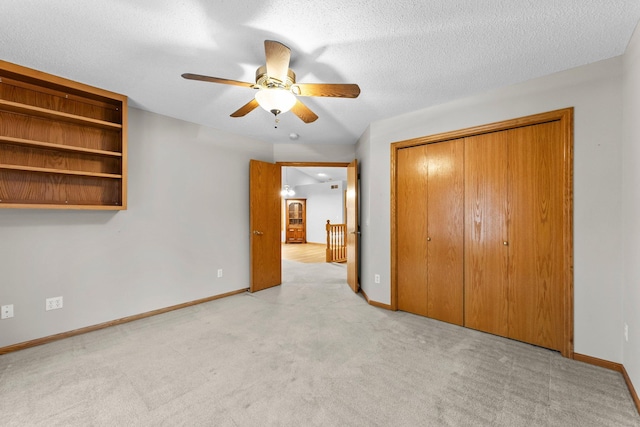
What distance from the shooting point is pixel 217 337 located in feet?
7.92

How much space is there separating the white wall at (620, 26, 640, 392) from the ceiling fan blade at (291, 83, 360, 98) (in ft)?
5.66

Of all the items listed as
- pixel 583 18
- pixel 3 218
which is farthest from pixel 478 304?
pixel 3 218

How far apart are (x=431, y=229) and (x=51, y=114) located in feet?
12.1

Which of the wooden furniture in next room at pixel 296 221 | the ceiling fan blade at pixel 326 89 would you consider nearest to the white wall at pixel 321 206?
the wooden furniture in next room at pixel 296 221

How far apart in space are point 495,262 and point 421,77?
1804 mm

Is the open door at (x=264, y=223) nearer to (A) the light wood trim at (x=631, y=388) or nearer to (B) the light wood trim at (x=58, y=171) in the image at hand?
(B) the light wood trim at (x=58, y=171)

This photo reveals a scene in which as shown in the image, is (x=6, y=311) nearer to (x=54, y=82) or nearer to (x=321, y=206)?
(x=54, y=82)

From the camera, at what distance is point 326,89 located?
1771 mm

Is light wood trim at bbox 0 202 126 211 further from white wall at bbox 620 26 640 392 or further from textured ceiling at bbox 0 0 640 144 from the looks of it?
white wall at bbox 620 26 640 392

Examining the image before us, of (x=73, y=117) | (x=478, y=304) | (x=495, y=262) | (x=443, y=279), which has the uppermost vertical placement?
(x=73, y=117)

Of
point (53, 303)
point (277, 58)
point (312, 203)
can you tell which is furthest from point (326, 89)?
point (312, 203)

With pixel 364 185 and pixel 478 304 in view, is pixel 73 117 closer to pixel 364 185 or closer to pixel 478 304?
pixel 364 185

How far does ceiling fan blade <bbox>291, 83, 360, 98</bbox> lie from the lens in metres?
1.72

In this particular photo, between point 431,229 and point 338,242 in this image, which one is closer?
point 431,229
